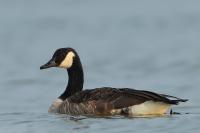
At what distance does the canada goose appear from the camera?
56.6 feet

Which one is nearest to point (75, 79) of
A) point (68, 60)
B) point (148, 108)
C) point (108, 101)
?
point (68, 60)

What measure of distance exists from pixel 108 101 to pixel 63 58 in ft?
6.68

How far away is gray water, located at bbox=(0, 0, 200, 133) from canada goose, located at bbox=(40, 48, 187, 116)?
1.08 ft

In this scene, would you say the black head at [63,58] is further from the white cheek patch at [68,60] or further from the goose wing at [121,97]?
the goose wing at [121,97]

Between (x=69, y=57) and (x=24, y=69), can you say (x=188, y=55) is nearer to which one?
(x=24, y=69)

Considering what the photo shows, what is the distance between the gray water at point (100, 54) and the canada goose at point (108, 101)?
0.33 metres

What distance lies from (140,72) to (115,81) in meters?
1.93


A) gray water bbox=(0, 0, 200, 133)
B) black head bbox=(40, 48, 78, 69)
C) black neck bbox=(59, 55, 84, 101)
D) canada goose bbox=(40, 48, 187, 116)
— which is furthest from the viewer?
black neck bbox=(59, 55, 84, 101)

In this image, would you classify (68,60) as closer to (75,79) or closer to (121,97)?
(75,79)

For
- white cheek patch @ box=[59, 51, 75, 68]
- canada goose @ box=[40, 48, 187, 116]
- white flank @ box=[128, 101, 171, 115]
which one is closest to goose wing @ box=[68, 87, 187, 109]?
canada goose @ box=[40, 48, 187, 116]

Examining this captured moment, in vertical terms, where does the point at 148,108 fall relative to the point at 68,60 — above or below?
below

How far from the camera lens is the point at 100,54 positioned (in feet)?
110

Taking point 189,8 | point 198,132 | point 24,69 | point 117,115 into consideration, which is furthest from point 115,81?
point 189,8

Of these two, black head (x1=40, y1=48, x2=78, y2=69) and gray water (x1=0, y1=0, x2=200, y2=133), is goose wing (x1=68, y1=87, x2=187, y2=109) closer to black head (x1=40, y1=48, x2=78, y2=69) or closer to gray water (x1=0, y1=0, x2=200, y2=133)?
gray water (x1=0, y1=0, x2=200, y2=133)
